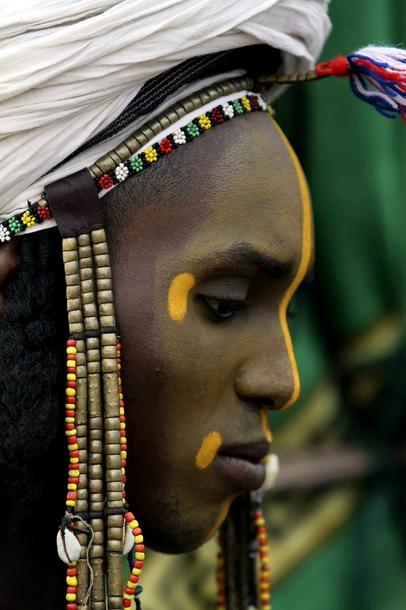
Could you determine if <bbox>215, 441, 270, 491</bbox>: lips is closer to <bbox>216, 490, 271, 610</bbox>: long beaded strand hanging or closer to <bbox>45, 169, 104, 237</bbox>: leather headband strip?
<bbox>216, 490, 271, 610</bbox>: long beaded strand hanging

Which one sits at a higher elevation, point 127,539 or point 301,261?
point 301,261

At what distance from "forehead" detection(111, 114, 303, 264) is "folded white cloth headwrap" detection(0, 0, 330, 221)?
13 centimetres

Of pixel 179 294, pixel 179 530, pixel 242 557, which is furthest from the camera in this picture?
pixel 242 557

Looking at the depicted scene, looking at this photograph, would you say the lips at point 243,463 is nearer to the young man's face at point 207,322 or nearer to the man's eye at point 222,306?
the young man's face at point 207,322

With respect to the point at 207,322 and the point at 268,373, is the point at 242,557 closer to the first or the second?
the point at 268,373

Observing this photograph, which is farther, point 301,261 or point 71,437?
point 301,261

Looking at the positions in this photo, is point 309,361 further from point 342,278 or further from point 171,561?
point 171,561

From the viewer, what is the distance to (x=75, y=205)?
1781 millimetres

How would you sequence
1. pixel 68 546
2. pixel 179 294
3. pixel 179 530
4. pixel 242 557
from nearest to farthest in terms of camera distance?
pixel 68 546, pixel 179 294, pixel 179 530, pixel 242 557

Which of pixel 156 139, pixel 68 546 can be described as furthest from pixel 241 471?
pixel 156 139

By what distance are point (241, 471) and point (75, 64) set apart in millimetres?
810

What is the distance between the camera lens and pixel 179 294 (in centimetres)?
184

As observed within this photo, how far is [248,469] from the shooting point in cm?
199

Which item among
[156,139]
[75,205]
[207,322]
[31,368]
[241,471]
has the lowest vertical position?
[241,471]
